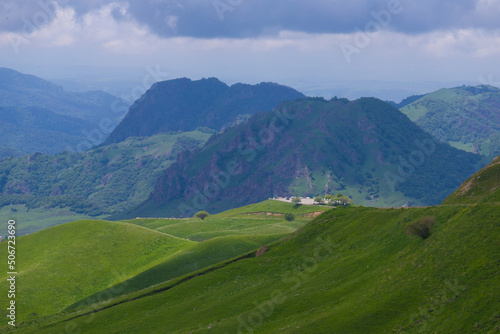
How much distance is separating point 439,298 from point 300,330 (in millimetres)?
18694

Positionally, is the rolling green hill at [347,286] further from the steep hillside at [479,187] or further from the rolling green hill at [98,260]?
the rolling green hill at [98,260]

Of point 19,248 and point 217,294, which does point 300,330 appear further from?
point 19,248

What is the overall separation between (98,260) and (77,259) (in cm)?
595

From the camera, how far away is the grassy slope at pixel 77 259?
134750mm

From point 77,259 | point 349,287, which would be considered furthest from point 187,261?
point 349,287

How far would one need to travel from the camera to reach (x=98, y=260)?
510 feet

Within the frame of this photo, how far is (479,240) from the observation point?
238ft
